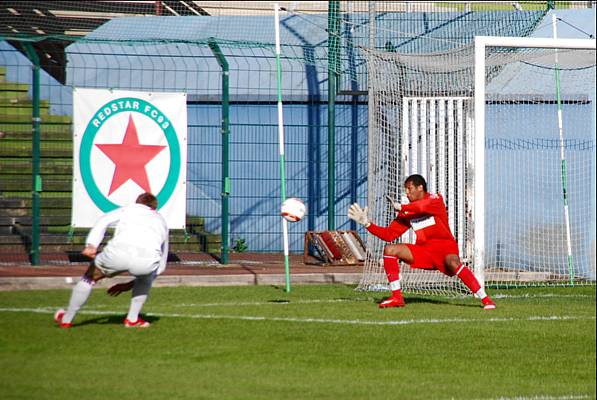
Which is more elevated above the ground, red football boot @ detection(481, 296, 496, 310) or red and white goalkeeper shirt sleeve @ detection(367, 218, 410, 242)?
red and white goalkeeper shirt sleeve @ detection(367, 218, 410, 242)

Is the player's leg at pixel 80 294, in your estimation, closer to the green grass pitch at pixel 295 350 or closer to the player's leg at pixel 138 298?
the green grass pitch at pixel 295 350

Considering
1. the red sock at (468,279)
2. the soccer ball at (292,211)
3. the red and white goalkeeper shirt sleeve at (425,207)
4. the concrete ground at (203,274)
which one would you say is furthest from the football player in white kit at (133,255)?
the concrete ground at (203,274)

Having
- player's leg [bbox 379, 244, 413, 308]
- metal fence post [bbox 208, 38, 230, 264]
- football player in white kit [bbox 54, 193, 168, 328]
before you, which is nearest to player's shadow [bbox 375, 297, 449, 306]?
player's leg [bbox 379, 244, 413, 308]

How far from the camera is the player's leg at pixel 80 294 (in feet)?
38.2

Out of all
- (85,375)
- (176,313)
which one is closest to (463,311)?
(176,313)

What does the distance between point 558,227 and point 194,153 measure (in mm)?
6179

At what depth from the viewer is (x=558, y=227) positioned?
66.8ft

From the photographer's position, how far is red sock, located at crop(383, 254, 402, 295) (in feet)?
48.3

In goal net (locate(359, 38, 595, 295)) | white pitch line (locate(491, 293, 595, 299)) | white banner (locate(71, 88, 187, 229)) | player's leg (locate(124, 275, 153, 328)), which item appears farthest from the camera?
white banner (locate(71, 88, 187, 229))

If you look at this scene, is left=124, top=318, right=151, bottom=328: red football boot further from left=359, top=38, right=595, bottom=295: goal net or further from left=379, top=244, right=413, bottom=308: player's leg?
left=359, top=38, right=595, bottom=295: goal net

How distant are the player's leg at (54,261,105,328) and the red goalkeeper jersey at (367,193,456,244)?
13.5 ft

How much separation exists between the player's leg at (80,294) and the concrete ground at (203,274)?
473cm

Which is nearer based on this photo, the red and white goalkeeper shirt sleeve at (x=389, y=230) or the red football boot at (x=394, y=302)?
the red football boot at (x=394, y=302)

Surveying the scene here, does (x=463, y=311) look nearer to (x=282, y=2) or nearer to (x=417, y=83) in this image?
(x=417, y=83)
